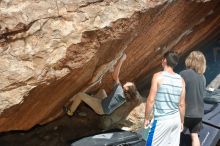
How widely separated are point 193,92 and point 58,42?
6.14 feet

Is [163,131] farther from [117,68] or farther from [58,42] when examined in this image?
[58,42]

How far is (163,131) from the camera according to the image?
192 inches

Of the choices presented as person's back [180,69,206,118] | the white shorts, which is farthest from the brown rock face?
the white shorts

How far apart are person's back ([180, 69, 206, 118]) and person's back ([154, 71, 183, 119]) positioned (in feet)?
1.13

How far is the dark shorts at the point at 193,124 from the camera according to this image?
5.41 metres

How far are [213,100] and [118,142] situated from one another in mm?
1807

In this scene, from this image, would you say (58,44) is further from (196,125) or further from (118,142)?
(196,125)

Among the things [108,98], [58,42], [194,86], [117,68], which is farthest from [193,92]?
[58,42]

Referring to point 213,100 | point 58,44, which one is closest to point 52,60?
point 58,44

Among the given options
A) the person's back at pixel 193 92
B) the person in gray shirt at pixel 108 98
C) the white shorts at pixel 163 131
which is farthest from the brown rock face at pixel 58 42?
the white shorts at pixel 163 131

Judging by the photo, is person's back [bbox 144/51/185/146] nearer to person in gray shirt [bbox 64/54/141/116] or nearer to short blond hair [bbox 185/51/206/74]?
short blond hair [bbox 185/51/206/74]

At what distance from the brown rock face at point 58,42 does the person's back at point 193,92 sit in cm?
76

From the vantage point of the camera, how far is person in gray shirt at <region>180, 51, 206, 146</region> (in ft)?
17.0

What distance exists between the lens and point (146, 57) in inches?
253
